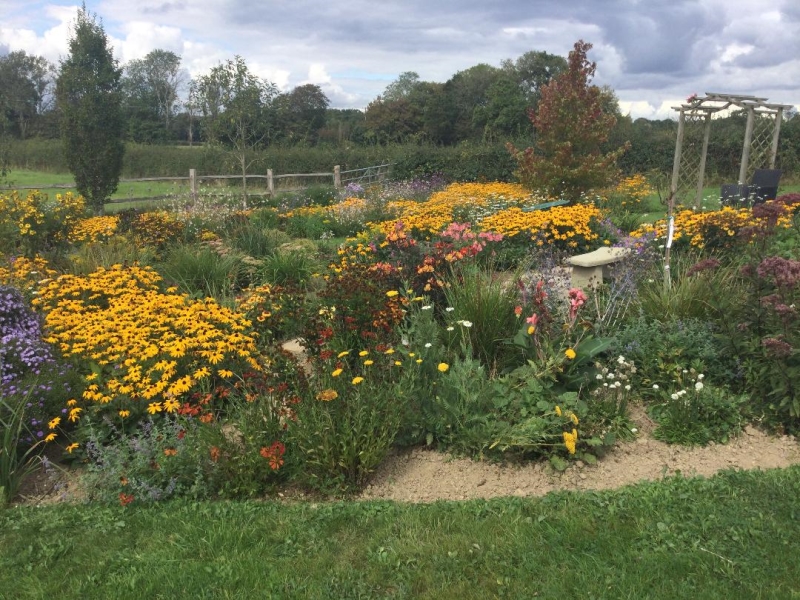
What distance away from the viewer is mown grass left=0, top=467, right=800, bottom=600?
2.66 m

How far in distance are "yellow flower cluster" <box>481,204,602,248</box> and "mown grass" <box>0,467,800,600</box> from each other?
4.56 m

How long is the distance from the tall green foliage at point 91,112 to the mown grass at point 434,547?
41.6 feet

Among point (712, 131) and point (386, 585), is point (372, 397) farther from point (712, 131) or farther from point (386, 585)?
point (712, 131)

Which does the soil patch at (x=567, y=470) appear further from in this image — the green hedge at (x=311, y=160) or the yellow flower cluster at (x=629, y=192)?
the green hedge at (x=311, y=160)

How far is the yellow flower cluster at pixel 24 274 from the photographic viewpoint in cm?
604

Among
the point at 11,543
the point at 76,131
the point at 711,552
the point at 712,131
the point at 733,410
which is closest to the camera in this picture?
the point at 711,552

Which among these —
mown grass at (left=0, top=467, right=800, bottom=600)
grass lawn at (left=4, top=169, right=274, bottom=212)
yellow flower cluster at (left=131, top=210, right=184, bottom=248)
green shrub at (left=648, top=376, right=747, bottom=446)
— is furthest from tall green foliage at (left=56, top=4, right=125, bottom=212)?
green shrub at (left=648, top=376, right=747, bottom=446)

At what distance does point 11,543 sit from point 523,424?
279cm

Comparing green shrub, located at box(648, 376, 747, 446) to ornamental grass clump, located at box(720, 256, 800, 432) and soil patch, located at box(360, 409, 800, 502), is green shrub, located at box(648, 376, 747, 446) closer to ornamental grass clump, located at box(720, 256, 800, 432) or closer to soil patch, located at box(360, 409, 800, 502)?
soil patch, located at box(360, 409, 800, 502)

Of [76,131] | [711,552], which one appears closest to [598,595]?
[711,552]

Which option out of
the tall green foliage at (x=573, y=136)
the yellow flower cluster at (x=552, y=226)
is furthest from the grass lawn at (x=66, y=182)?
the yellow flower cluster at (x=552, y=226)

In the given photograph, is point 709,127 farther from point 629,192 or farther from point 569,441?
point 569,441

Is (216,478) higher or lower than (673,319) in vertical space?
lower

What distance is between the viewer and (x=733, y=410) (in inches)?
160
